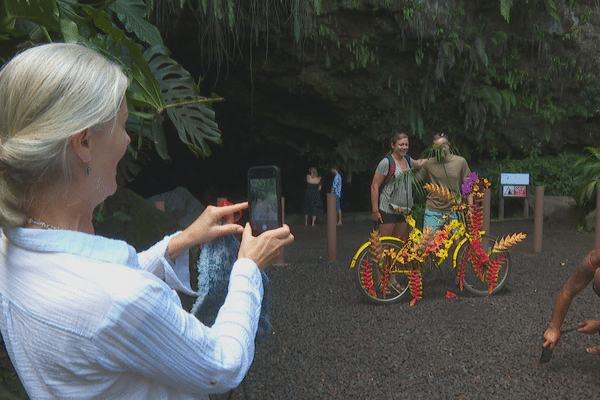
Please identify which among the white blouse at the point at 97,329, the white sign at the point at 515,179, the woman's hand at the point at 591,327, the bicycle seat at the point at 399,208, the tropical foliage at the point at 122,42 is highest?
the tropical foliage at the point at 122,42

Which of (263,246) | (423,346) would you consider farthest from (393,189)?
(263,246)

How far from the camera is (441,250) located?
4.89 m

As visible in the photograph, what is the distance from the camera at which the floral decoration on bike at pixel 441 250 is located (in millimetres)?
4867

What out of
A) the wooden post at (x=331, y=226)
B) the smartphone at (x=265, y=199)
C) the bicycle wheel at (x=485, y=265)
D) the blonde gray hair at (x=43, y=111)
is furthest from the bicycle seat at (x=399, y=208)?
the blonde gray hair at (x=43, y=111)

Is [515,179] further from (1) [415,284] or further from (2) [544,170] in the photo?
(1) [415,284]

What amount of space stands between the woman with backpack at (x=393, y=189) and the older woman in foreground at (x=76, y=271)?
4268 millimetres

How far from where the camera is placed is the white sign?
427 inches

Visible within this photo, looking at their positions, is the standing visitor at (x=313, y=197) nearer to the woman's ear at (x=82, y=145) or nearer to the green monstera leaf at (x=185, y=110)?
the green monstera leaf at (x=185, y=110)

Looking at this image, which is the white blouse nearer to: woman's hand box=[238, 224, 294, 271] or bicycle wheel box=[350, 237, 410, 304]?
woman's hand box=[238, 224, 294, 271]

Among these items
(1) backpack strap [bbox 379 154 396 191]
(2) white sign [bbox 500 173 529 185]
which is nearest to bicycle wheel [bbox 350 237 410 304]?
(1) backpack strap [bbox 379 154 396 191]

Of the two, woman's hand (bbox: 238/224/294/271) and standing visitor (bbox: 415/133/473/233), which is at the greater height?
woman's hand (bbox: 238/224/294/271)

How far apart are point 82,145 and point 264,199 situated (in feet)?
2.01

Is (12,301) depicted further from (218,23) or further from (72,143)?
(218,23)

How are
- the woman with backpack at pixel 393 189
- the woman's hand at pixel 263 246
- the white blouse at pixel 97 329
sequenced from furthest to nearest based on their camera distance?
the woman with backpack at pixel 393 189, the woman's hand at pixel 263 246, the white blouse at pixel 97 329
